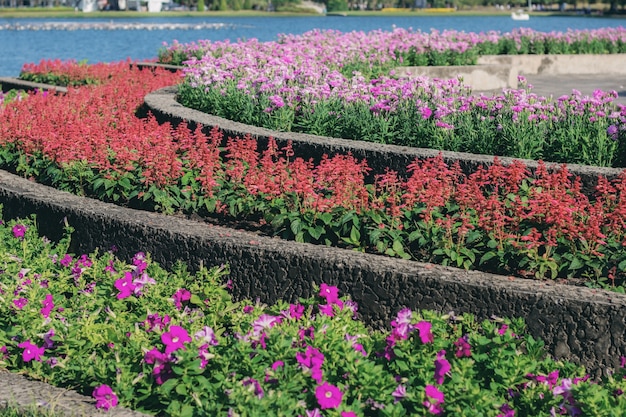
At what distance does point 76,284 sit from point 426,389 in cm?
277

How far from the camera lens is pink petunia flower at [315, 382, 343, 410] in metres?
3.59

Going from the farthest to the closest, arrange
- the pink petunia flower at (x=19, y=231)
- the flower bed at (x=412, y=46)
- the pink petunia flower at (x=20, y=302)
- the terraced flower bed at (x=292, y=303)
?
the flower bed at (x=412, y=46) < the pink petunia flower at (x=19, y=231) < the pink petunia flower at (x=20, y=302) < the terraced flower bed at (x=292, y=303)

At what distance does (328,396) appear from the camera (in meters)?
3.62

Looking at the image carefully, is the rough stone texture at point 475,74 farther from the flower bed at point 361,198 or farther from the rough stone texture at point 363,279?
the rough stone texture at point 363,279

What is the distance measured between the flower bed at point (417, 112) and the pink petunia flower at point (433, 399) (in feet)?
13.8

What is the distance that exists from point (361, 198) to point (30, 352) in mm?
2395

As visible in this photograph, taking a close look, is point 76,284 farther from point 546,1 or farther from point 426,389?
point 546,1

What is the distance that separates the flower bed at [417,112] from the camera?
7.55m

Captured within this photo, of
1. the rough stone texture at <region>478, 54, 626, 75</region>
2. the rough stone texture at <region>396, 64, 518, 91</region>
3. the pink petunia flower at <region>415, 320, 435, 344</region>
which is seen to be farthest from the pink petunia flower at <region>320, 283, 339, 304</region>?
the rough stone texture at <region>478, 54, 626, 75</region>

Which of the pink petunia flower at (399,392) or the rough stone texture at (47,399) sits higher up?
the pink petunia flower at (399,392)

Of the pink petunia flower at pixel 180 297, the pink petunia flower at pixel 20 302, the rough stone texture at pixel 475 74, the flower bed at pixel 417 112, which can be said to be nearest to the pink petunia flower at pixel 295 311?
the pink petunia flower at pixel 180 297

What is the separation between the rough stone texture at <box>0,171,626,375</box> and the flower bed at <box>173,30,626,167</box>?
2.88 metres

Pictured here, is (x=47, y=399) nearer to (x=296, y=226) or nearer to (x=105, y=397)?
(x=105, y=397)

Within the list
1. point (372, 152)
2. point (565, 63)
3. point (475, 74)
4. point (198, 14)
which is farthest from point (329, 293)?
point (198, 14)
